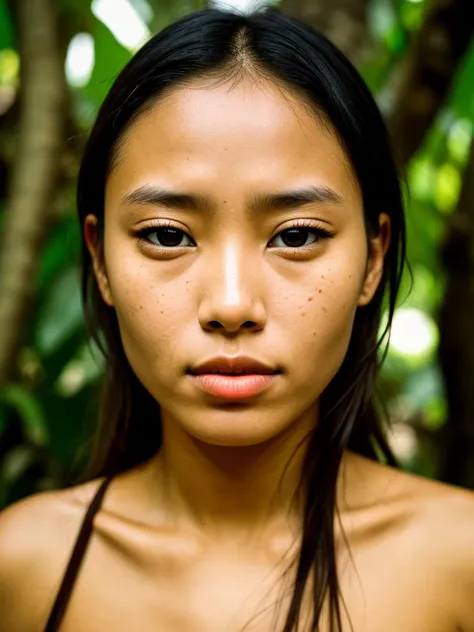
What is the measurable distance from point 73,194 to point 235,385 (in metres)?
1.21

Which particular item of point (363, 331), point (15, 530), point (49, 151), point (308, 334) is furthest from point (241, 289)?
point (49, 151)

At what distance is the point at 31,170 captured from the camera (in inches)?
79.8

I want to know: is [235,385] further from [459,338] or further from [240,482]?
[459,338]

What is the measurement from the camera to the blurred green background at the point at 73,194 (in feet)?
6.58

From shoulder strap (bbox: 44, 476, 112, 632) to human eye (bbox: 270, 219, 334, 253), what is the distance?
545 mm

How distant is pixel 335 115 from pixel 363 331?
360mm

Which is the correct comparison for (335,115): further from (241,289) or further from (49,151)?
(49,151)

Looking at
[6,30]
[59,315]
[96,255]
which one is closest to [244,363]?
[96,255]

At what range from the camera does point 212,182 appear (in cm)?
120

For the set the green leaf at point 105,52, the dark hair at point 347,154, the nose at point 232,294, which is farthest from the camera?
the green leaf at point 105,52

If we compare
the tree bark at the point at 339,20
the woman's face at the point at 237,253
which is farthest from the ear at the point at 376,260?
the tree bark at the point at 339,20

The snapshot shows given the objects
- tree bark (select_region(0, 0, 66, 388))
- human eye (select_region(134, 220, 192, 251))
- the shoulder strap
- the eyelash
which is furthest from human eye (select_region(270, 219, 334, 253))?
tree bark (select_region(0, 0, 66, 388))

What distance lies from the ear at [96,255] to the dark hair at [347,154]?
0.07 ft

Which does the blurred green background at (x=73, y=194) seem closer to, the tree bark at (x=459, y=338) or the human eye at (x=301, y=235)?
→ the tree bark at (x=459, y=338)
